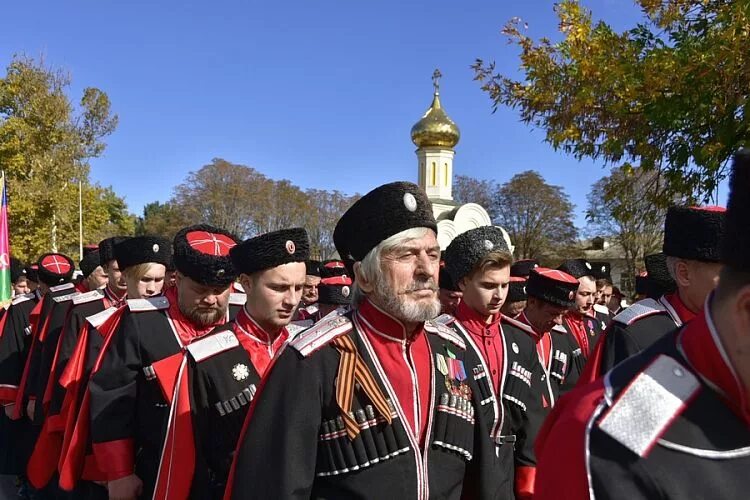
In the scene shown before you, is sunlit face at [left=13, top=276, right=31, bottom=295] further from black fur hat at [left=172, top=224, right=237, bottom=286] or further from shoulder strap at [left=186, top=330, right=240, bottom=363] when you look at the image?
shoulder strap at [left=186, top=330, right=240, bottom=363]

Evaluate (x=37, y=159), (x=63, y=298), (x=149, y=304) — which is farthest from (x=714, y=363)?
(x=37, y=159)

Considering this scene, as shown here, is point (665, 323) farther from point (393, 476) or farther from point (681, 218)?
point (393, 476)

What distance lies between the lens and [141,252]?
5.30m

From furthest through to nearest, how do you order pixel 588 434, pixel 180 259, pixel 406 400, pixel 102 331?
pixel 102 331 → pixel 180 259 → pixel 406 400 → pixel 588 434

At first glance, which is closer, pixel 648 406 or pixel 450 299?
pixel 648 406

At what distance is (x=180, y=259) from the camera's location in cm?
413

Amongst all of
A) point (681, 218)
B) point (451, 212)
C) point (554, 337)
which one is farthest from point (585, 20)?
point (451, 212)

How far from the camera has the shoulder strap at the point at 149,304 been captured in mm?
4348

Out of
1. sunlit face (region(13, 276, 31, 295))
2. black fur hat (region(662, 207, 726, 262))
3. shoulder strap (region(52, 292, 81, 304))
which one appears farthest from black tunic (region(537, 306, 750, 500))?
sunlit face (region(13, 276, 31, 295))

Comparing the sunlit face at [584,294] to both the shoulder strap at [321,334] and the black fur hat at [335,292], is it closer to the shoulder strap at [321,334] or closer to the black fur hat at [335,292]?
the black fur hat at [335,292]

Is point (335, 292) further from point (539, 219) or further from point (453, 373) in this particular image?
point (539, 219)

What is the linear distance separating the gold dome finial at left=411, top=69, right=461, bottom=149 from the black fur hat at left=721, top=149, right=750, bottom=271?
140 ft

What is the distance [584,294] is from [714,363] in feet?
21.4

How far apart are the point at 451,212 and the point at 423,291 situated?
3672 centimetres
